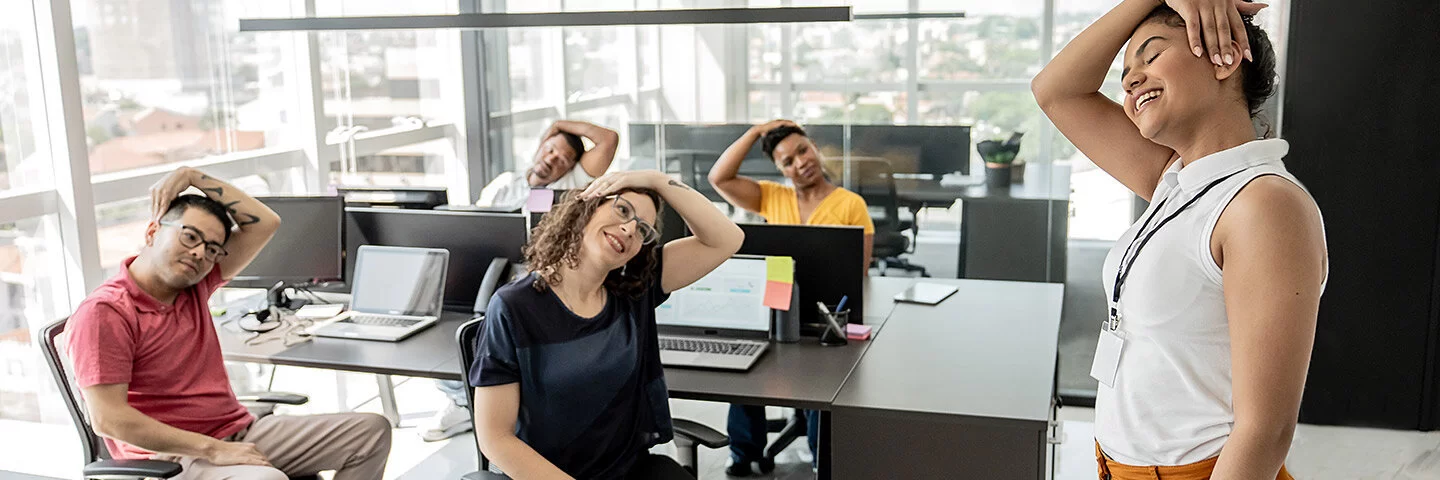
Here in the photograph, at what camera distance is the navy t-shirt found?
2279 mm

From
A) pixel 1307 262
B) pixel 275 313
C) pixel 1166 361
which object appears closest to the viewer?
pixel 1307 262

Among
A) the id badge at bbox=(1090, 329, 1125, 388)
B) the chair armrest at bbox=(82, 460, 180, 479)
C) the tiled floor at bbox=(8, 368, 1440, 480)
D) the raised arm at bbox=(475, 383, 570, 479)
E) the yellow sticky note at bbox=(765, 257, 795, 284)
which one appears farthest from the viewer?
the tiled floor at bbox=(8, 368, 1440, 480)

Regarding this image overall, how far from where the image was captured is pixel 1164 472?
1.34 m

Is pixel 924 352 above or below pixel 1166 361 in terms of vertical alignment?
below

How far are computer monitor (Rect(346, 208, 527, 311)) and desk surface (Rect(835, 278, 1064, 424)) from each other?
1204 mm

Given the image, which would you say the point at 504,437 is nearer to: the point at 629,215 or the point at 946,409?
the point at 629,215

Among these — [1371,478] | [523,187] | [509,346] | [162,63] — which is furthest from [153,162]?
[1371,478]

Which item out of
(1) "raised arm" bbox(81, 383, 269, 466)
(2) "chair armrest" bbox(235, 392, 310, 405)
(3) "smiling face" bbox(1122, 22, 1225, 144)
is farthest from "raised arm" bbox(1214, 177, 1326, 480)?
(2) "chair armrest" bbox(235, 392, 310, 405)

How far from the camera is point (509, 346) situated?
226cm

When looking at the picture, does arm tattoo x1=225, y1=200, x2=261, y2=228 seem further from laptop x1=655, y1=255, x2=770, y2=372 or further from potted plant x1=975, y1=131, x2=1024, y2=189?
potted plant x1=975, y1=131, x2=1024, y2=189

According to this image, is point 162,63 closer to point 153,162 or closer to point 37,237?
point 153,162

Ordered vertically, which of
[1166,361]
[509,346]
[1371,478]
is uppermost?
[1166,361]

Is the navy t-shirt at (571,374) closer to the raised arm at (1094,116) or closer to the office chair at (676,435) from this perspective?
the office chair at (676,435)

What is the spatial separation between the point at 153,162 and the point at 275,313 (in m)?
0.95
